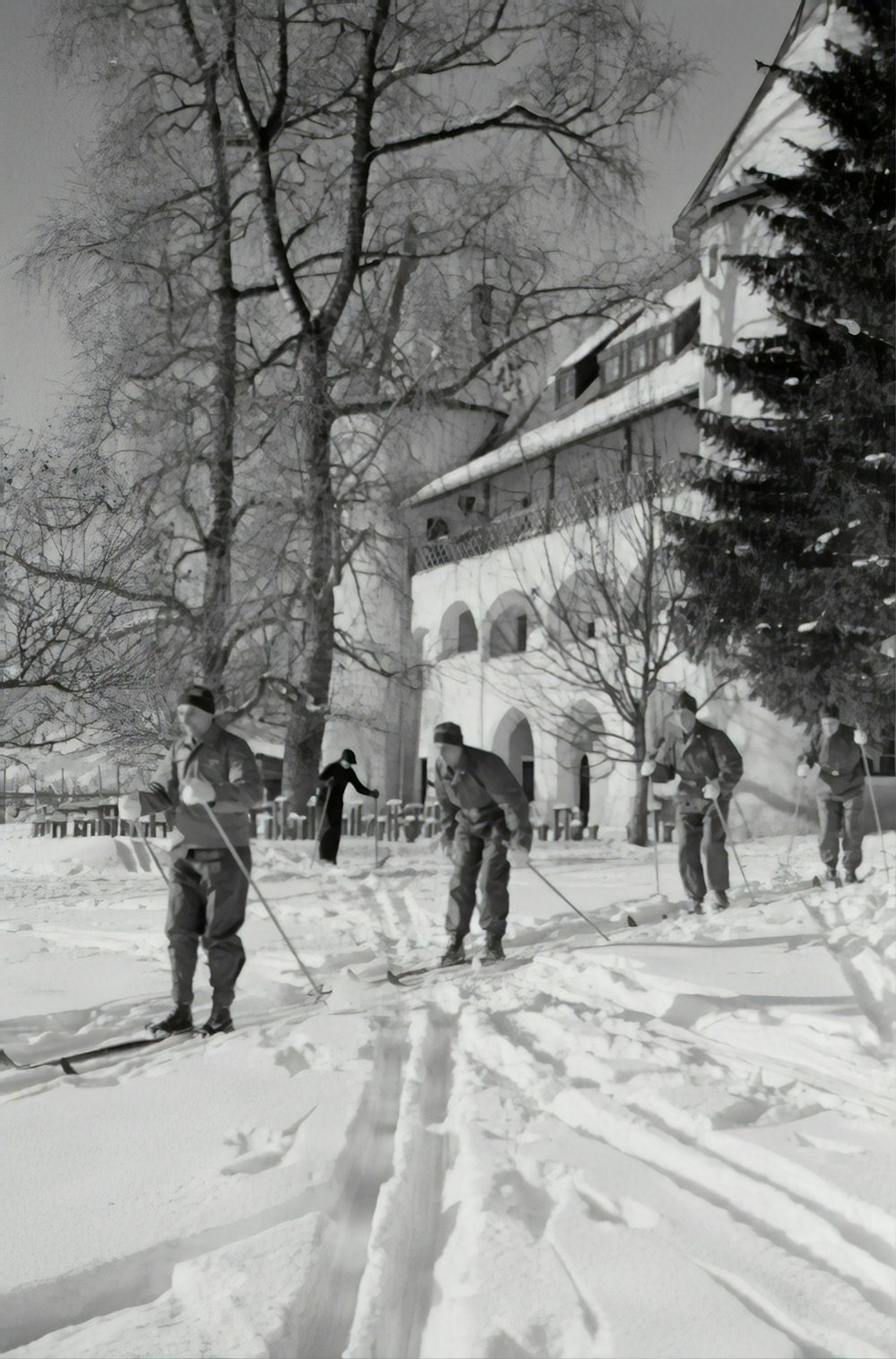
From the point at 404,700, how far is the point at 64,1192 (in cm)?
2406

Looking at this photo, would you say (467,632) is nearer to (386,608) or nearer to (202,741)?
(386,608)

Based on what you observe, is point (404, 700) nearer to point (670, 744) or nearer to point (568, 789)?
point (568, 789)

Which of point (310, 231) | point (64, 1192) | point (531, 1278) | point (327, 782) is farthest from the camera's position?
point (310, 231)

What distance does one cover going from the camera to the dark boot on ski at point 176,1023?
19.4 feet

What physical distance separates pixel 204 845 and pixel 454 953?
2570mm

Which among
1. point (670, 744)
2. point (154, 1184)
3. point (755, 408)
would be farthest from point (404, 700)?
point (154, 1184)

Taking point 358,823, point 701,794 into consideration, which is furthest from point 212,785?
point 358,823

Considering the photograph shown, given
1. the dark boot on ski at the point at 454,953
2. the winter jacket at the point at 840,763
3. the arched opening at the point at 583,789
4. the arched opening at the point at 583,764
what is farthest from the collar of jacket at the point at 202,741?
the arched opening at the point at 583,789

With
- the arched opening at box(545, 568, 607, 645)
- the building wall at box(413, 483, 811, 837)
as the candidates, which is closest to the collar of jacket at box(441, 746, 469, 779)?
the building wall at box(413, 483, 811, 837)

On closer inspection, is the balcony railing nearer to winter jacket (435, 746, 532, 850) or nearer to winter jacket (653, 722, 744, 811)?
winter jacket (653, 722, 744, 811)

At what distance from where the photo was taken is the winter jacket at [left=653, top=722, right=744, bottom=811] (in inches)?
407

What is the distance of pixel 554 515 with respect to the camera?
24.6 meters

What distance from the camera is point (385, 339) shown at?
1783 centimetres

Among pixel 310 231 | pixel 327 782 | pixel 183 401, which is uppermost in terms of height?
pixel 310 231
